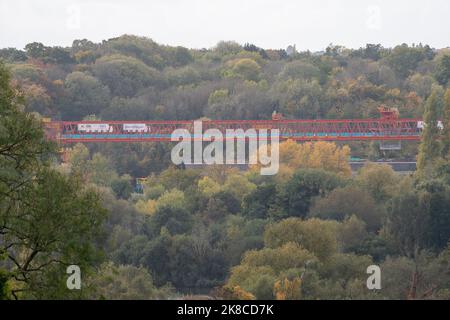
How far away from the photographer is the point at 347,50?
113 m

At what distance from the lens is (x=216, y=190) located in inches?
2057

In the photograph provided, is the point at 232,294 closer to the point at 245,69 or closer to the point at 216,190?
the point at 216,190

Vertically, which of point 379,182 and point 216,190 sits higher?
point 379,182

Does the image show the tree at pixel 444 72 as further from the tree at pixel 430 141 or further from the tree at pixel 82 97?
the tree at pixel 430 141

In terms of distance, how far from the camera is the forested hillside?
18.4 m

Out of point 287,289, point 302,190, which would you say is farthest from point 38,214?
point 302,190

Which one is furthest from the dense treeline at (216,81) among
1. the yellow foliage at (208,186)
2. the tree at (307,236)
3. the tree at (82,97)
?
the tree at (307,236)

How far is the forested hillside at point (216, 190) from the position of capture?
60.4ft

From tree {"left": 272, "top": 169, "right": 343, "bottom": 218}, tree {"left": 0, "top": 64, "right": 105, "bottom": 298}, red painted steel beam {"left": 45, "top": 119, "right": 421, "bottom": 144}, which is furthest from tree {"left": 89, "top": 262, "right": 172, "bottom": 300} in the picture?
red painted steel beam {"left": 45, "top": 119, "right": 421, "bottom": 144}

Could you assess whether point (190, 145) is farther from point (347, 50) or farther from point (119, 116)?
point (347, 50)

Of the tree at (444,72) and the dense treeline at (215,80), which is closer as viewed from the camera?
the dense treeline at (215,80)

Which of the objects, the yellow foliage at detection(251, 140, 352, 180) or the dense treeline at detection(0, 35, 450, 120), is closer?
the yellow foliage at detection(251, 140, 352, 180)

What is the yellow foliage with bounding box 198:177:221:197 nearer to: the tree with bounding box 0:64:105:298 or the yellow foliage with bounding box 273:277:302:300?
the yellow foliage with bounding box 273:277:302:300

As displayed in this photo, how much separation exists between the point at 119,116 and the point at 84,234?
62.0 metres
